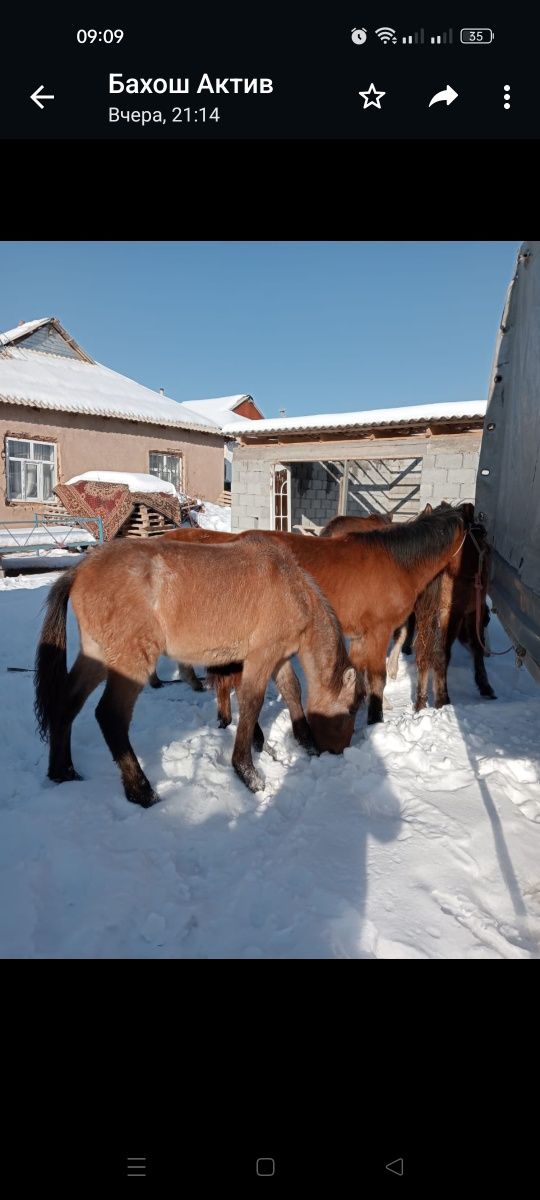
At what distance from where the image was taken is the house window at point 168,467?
19516 millimetres

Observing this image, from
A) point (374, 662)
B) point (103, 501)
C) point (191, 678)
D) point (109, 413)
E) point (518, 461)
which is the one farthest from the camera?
point (109, 413)

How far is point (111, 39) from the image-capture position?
39.2 inches

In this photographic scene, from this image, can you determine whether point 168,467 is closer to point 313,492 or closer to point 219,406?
point 313,492

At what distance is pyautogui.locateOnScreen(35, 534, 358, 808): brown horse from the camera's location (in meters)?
3.02

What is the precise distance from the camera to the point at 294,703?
3.93 metres

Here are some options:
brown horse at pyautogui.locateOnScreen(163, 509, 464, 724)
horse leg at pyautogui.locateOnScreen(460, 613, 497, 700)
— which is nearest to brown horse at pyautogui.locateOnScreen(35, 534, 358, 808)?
brown horse at pyautogui.locateOnScreen(163, 509, 464, 724)

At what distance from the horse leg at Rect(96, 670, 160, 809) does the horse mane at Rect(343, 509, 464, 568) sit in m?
2.39

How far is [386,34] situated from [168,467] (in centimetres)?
1993

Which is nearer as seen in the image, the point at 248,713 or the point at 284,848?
the point at 284,848

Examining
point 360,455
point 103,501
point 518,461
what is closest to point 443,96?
point 518,461
